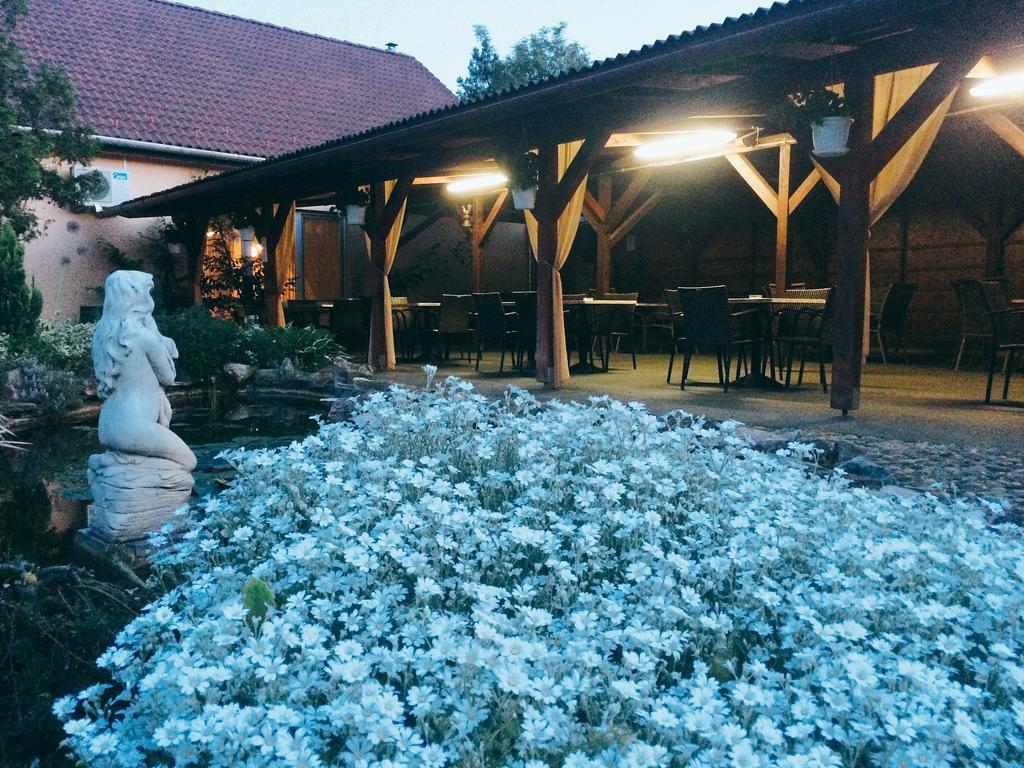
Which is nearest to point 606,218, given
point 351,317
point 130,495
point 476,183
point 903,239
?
point 476,183

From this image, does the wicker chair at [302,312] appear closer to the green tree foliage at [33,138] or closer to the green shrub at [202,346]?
the green shrub at [202,346]

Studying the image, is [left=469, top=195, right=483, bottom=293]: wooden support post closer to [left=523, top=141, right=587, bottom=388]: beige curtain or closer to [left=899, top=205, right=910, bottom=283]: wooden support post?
[left=523, top=141, right=587, bottom=388]: beige curtain

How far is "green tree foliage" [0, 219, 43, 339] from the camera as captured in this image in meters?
8.98

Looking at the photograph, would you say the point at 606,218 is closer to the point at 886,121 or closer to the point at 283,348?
the point at 283,348

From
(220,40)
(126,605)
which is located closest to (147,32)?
(220,40)

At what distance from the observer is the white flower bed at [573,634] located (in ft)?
4.60

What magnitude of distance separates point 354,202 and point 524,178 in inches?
128

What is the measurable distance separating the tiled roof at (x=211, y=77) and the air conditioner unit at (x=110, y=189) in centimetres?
59

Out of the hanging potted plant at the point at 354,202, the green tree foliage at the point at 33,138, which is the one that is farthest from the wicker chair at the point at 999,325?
the green tree foliage at the point at 33,138

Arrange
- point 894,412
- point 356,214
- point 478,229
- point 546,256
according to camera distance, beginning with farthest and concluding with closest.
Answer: point 478,229, point 356,214, point 546,256, point 894,412

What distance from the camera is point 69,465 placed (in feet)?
19.3

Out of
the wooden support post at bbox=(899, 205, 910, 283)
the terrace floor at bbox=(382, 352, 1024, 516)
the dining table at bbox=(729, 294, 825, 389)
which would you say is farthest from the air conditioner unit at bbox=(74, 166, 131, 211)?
the wooden support post at bbox=(899, 205, 910, 283)

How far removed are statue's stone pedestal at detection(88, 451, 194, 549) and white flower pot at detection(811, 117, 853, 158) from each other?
428 centimetres

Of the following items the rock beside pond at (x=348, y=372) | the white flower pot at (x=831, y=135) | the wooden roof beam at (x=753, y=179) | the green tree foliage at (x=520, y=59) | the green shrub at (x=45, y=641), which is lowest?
the green shrub at (x=45, y=641)
